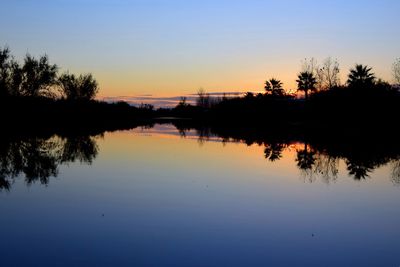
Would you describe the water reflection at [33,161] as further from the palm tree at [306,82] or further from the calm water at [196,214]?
the palm tree at [306,82]

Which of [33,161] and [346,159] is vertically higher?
[33,161]

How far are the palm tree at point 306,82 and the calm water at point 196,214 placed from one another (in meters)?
61.1

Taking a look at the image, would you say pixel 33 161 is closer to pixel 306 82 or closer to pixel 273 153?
pixel 273 153

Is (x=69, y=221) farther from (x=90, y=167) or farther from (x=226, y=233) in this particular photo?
(x=90, y=167)

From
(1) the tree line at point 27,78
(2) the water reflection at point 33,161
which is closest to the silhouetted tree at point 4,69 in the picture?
(1) the tree line at point 27,78

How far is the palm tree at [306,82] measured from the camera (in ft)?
259

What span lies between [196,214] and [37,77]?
57.3 meters

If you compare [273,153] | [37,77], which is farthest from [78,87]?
[273,153]

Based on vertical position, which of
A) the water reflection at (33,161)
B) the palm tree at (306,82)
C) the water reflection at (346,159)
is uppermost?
the palm tree at (306,82)

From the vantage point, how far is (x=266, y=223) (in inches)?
388

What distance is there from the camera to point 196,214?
34.5 feet

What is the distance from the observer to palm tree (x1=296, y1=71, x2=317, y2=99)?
79000mm

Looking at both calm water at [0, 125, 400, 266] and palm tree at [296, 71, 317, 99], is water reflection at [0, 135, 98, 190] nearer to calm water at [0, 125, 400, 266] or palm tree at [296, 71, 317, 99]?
calm water at [0, 125, 400, 266]

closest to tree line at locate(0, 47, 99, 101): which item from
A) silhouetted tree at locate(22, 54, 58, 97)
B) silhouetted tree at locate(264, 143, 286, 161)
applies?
silhouetted tree at locate(22, 54, 58, 97)
